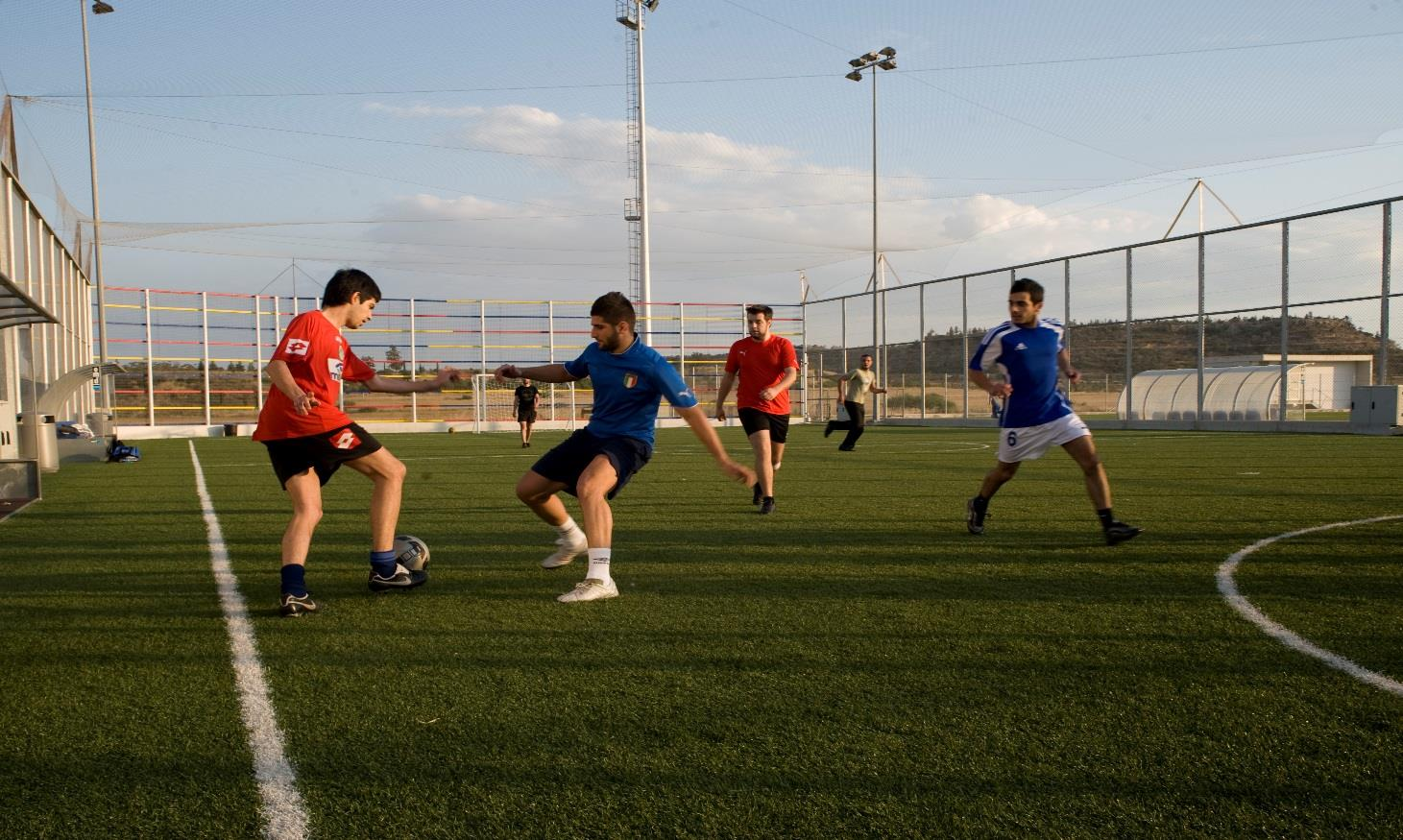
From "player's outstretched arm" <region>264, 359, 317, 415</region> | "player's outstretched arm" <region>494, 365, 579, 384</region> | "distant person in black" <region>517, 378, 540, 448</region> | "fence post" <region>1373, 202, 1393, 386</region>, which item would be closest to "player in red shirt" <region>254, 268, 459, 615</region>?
"player's outstretched arm" <region>264, 359, 317, 415</region>

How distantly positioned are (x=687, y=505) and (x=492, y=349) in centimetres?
3326

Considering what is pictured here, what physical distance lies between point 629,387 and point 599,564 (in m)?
1.05

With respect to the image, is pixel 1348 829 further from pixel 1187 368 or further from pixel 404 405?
pixel 404 405

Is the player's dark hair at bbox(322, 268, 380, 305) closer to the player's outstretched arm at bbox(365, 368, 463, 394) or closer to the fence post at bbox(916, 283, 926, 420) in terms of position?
the player's outstretched arm at bbox(365, 368, 463, 394)

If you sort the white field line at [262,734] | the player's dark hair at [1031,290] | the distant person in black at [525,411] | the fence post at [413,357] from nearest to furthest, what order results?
1. the white field line at [262,734]
2. the player's dark hair at [1031,290]
3. the distant person in black at [525,411]
4. the fence post at [413,357]

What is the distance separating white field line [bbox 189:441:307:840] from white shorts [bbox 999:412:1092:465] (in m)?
5.14

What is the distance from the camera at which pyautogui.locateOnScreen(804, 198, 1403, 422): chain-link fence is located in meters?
23.7

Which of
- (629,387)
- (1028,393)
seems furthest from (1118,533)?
(629,387)

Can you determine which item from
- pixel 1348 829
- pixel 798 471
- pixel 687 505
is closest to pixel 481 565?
pixel 687 505

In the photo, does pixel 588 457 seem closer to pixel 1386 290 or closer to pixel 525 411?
pixel 525 411

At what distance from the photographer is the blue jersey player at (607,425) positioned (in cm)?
566

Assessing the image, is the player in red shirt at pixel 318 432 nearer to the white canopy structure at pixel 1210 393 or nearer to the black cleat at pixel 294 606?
the black cleat at pixel 294 606

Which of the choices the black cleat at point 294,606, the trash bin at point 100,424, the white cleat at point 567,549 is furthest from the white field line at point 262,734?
the trash bin at point 100,424

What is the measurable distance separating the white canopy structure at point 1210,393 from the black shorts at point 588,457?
84.0ft
